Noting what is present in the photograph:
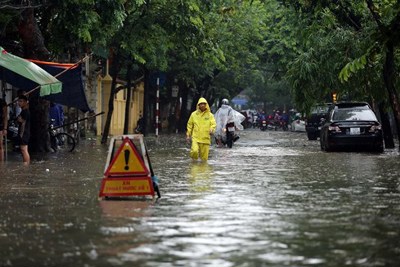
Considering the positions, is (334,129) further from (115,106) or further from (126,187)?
(115,106)

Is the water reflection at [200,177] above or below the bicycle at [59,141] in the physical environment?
below

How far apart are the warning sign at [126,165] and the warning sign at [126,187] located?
92 mm

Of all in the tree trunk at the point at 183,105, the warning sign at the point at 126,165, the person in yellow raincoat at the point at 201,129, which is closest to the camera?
the warning sign at the point at 126,165

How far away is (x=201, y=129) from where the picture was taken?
22.0m

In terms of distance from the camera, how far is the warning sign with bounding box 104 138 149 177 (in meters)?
12.0

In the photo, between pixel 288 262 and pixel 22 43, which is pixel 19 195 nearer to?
pixel 288 262

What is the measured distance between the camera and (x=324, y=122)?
Answer: 3020cm

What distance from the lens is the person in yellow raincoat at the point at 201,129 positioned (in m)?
22.0

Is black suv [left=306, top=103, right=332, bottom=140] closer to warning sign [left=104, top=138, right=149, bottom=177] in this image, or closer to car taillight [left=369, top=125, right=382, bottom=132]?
car taillight [left=369, top=125, right=382, bottom=132]

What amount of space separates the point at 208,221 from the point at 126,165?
2659 mm

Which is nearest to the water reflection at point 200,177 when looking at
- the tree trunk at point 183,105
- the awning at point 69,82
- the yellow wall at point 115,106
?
the awning at point 69,82

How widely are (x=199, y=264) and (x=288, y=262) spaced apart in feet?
2.42

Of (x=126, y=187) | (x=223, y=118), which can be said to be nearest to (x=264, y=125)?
(x=223, y=118)

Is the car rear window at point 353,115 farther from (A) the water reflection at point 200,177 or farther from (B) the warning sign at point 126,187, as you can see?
(B) the warning sign at point 126,187
